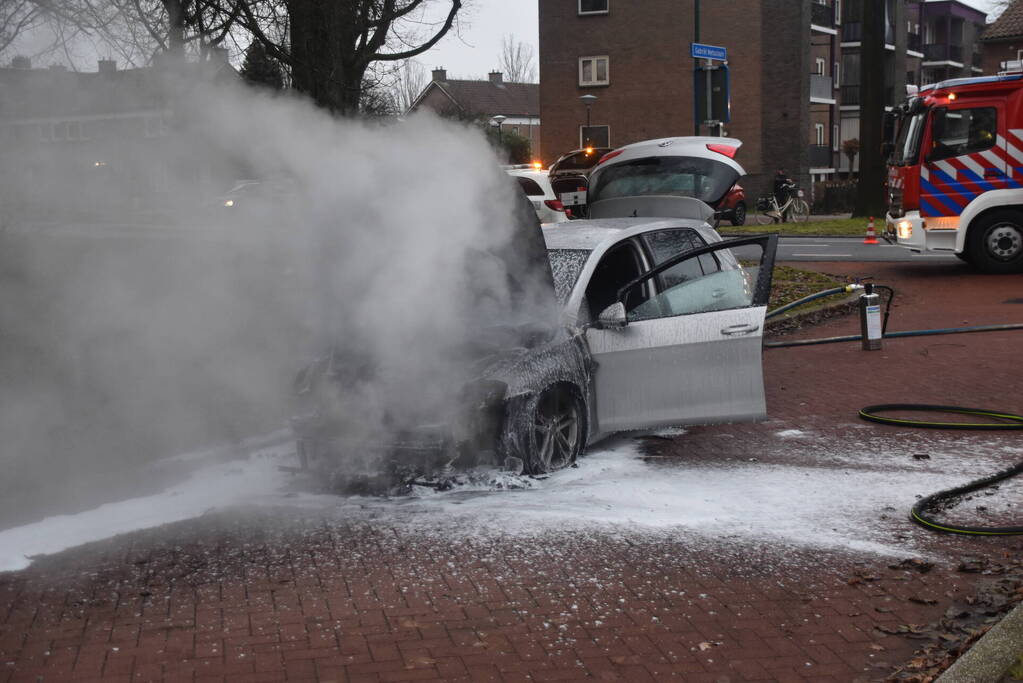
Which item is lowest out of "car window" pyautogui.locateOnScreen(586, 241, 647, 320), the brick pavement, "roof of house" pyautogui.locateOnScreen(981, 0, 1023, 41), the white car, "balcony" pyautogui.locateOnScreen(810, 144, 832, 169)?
the brick pavement

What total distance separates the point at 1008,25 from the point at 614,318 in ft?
158

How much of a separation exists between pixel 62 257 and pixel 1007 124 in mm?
13590

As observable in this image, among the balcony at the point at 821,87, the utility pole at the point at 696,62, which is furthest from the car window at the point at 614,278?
the balcony at the point at 821,87

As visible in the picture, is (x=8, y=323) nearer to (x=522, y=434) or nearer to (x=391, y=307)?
(x=391, y=307)

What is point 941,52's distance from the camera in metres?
72.2

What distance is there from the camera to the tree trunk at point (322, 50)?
33.0 feet

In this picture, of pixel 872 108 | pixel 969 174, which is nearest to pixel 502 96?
pixel 872 108

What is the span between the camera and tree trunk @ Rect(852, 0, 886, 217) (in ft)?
96.1

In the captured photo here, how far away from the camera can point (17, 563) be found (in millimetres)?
5609

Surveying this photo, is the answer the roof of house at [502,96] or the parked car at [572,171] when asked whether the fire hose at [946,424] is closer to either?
the parked car at [572,171]

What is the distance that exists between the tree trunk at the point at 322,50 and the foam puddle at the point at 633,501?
3.86 metres

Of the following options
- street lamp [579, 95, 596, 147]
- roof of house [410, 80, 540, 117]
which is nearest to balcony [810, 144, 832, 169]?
street lamp [579, 95, 596, 147]

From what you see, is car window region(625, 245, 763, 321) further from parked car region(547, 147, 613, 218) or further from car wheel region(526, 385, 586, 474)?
parked car region(547, 147, 613, 218)

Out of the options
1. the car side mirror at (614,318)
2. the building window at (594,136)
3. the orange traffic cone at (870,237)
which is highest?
the building window at (594,136)
